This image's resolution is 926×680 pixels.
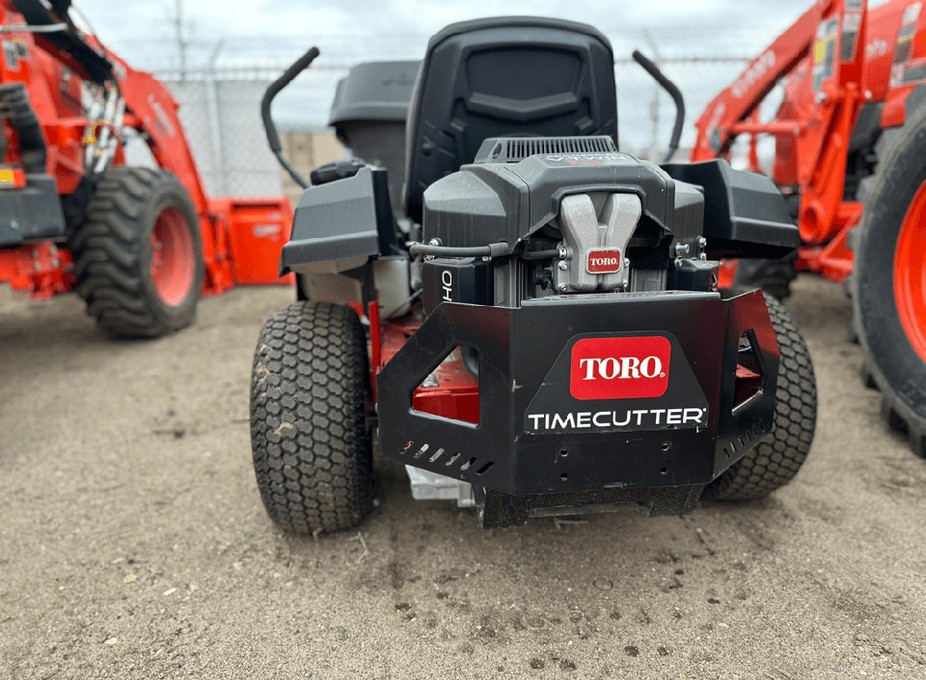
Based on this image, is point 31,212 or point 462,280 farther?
point 31,212

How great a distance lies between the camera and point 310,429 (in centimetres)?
233

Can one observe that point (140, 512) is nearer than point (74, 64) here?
Yes

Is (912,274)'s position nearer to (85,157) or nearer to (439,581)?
(439,581)

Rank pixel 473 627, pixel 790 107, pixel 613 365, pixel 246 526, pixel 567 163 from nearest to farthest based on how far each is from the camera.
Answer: pixel 613 365
pixel 567 163
pixel 473 627
pixel 246 526
pixel 790 107

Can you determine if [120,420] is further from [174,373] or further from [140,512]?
[140,512]

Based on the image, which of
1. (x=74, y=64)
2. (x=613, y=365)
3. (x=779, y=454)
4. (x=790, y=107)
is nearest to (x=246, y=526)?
(x=613, y=365)

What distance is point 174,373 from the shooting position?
458 cm

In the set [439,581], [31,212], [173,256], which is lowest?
[439,581]

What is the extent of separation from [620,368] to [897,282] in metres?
2.15

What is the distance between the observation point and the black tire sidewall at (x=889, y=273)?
3045 mm

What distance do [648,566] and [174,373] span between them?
332cm

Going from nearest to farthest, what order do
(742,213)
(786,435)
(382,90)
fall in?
(742,213) → (786,435) → (382,90)

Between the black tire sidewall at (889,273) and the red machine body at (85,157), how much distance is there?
4010 millimetres

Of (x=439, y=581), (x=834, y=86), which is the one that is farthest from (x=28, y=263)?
(x=834, y=86)
